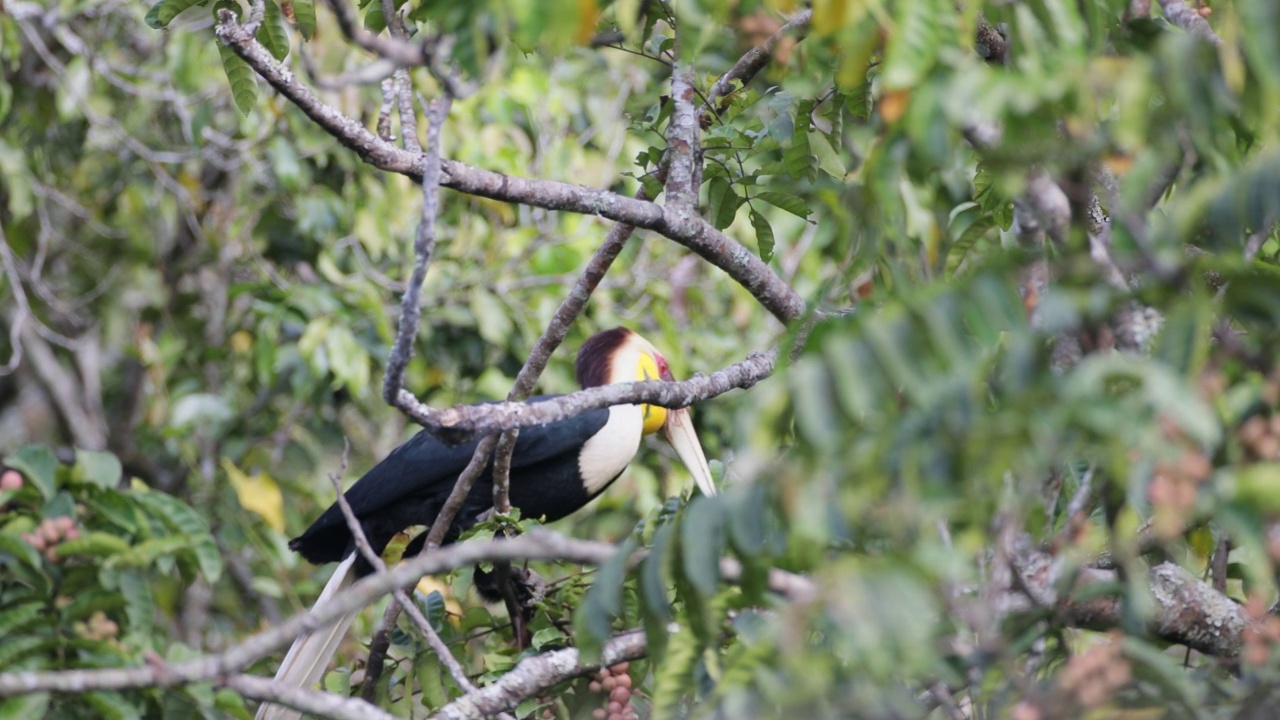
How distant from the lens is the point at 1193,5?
104 inches

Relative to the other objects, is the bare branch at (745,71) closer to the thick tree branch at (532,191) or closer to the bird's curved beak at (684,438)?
the thick tree branch at (532,191)

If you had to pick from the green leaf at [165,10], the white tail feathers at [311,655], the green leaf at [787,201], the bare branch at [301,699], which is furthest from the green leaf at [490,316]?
the bare branch at [301,699]

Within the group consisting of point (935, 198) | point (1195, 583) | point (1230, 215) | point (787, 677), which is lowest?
point (1195, 583)

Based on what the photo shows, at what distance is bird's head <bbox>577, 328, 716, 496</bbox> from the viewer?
Answer: 13.6 ft

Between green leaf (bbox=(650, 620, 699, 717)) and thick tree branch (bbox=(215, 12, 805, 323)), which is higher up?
→ thick tree branch (bbox=(215, 12, 805, 323))

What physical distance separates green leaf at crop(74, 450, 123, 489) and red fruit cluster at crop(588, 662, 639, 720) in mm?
1295

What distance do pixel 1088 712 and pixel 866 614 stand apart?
13.5 inches

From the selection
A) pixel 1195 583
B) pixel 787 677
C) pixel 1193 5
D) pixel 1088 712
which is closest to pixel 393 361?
pixel 787 677

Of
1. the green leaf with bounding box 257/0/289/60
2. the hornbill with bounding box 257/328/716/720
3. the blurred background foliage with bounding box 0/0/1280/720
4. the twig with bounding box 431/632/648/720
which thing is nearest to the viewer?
the blurred background foliage with bounding box 0/0/1280/720

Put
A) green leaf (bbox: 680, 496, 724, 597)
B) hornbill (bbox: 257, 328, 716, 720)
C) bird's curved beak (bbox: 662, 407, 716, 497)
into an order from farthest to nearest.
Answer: bird's curved beak (bbox: 662, 407, 716, 497)
hornbill (bbox: 257, 328, 716, 720)
green leaf (bbox: 680, 496, 724, 597)

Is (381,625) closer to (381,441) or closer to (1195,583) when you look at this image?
(1195,583)

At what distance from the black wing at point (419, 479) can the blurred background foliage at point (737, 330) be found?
458mm

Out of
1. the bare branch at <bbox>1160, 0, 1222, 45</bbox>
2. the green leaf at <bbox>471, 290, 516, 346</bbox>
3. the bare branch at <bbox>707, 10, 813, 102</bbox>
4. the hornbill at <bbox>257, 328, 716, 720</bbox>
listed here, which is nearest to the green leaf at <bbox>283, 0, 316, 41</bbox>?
the bare branch at <bbox>707, 10, 813, 102</bbox>

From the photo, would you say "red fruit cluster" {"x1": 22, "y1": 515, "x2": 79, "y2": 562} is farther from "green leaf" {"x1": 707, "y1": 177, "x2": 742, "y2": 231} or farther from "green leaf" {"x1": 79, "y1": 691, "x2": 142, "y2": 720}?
"green leaf" {"x1": 707, "y1": 177, "x2": 742, "y2": 231}
